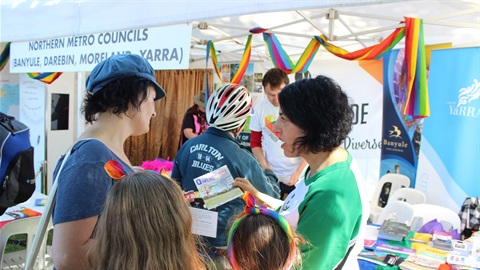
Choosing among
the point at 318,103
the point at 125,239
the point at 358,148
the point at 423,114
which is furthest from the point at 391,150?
the point at 125,239

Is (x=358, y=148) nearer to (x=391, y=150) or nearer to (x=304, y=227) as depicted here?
(x=391, y=150)

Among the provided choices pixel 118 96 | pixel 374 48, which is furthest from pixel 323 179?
pixel 374 48

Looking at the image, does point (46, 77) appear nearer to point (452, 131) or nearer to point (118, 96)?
point (118, 96)

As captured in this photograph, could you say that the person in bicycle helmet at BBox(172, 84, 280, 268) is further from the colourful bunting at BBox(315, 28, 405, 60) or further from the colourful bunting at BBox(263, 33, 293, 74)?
the colourful bunting at BBox(263, 33, 293, 74)

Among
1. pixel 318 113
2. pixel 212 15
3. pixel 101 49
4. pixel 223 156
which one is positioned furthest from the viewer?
pixel 101 49

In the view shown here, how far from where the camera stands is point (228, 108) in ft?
6.66

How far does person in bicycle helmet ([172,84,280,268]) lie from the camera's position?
6.46ft

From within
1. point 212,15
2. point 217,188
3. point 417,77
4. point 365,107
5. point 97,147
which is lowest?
point 217,188

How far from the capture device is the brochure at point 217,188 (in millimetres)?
1831

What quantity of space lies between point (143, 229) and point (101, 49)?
2079mm

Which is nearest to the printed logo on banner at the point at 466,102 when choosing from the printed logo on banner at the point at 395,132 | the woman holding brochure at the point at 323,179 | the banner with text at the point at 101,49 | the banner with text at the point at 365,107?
the printed logo on banner at the point at 395,132

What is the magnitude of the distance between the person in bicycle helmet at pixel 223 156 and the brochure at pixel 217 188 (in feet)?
0.27

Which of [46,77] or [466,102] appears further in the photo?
[46,77]

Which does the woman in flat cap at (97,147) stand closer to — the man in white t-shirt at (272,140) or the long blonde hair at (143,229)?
the long blonde hair at (143,229)
